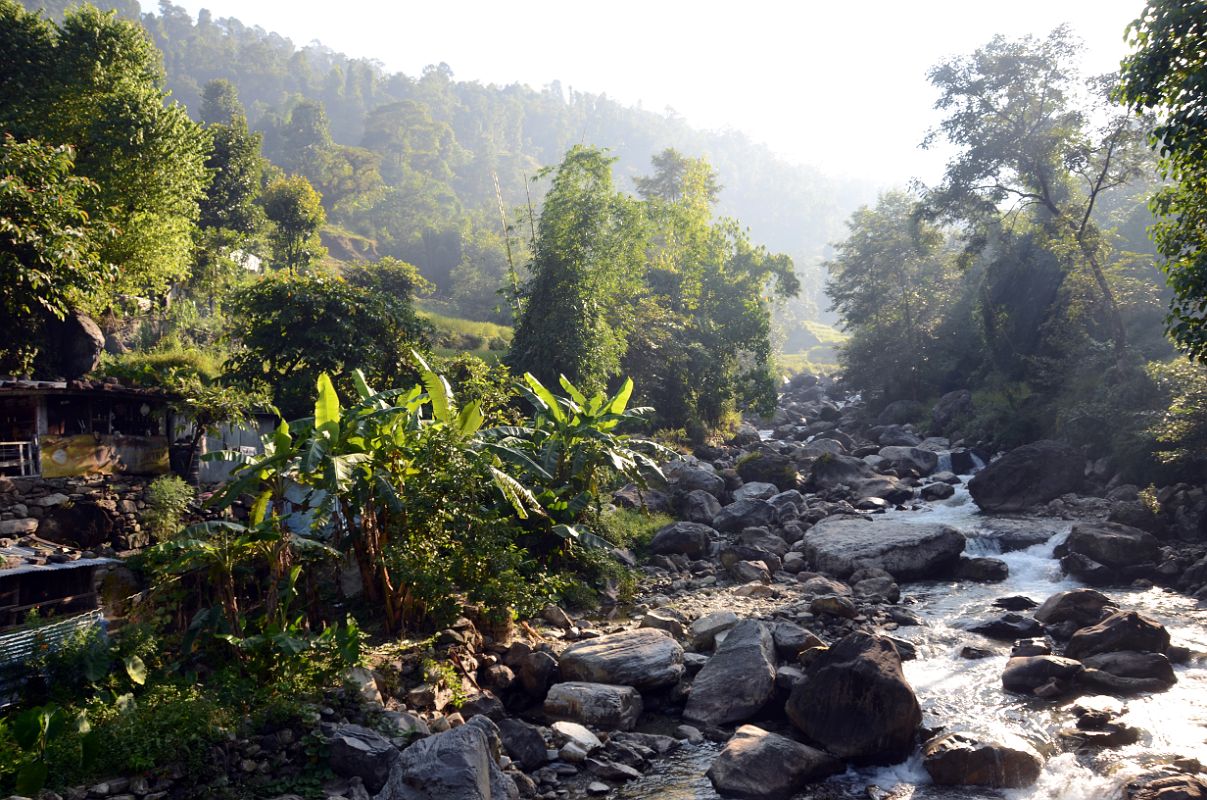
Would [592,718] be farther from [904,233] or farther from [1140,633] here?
[904,233]

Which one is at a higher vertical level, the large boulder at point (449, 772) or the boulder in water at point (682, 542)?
the large boulder at point (449, 772)

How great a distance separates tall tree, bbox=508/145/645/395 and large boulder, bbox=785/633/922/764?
14365 millimetres

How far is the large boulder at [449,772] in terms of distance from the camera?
6.68 meters

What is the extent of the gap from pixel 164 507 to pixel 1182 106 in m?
16.0

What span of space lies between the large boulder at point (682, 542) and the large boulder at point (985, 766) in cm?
925

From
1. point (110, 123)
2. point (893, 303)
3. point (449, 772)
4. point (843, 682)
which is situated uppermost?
point (110, 123)

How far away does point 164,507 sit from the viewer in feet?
46.5

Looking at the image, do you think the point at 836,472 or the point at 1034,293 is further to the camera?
the point at 1034,293

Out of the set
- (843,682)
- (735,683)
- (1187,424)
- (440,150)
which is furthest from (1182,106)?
(440,150)

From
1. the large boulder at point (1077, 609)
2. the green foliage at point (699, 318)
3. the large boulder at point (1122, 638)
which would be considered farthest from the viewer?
the green foliage at point (699, 318)

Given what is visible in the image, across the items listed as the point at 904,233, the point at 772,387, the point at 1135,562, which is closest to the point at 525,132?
the point at 904,233

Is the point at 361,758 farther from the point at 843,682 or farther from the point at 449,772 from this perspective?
the point at 843,682

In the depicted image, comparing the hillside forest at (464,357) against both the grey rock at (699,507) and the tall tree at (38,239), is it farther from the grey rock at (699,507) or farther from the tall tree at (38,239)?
the grey rock at (699,507)

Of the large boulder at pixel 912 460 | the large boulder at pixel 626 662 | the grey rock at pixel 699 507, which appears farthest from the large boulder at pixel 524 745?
the large boulder at pixel 912 460
